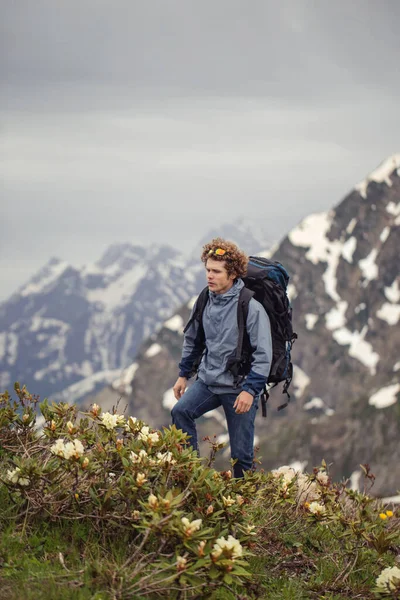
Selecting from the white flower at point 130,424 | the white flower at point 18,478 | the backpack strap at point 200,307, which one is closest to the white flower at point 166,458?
the white flower at point 130,424

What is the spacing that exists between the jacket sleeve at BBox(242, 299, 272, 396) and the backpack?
14 cm

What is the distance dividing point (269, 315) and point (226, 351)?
899 millimetres

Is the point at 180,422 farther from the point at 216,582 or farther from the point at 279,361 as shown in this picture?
the point at 216,582

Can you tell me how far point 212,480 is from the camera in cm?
727

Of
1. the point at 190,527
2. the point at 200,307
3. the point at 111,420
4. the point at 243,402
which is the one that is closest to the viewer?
the point at 190,527

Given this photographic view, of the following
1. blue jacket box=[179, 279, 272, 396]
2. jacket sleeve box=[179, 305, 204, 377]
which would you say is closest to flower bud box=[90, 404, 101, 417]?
blue jacket box=[179, 279, 272, 396]

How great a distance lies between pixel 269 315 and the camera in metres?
9.66

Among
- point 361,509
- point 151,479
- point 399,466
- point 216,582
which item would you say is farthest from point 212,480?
point 399,466

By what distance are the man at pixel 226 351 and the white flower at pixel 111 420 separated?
1.60 meters

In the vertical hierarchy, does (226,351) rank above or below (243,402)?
above

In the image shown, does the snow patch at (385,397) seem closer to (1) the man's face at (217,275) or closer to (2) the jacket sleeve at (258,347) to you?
(2) the jacket sleeve at (258,347)

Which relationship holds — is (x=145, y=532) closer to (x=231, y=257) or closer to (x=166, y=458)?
(x=166, y=458)

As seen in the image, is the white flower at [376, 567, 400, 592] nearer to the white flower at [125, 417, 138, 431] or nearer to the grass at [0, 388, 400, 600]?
the grass at [0, 388, 400, 600]

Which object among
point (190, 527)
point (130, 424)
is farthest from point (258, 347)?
point (190, 527)
